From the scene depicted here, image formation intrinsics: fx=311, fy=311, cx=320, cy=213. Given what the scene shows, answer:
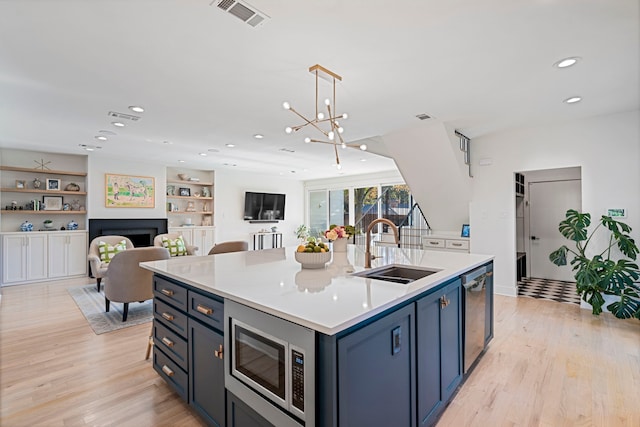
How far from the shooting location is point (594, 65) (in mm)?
2676

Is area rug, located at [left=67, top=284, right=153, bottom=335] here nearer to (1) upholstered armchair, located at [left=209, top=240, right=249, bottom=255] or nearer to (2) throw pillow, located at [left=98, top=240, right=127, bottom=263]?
(2) throw pillow, located at [left=98, top=240, right=127, bottom=263]

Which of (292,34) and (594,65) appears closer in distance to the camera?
(292,34)

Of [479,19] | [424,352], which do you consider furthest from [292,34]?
[424,352]

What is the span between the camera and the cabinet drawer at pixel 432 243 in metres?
5.81

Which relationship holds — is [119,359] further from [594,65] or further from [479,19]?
[594,65]

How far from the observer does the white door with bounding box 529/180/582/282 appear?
231 inches

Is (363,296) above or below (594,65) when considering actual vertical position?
below

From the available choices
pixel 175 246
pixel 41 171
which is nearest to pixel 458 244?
pixel 175 246


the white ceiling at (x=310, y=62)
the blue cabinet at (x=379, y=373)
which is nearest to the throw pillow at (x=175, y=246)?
the white ceiling at (x=310, y=62)

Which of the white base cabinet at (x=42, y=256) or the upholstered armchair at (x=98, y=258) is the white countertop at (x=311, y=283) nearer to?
the upholstered armchair at (x=98, y=258)

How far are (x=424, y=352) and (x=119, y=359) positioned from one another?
266 centimetres

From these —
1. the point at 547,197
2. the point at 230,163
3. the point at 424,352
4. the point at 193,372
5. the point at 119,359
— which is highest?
the point at 230,163

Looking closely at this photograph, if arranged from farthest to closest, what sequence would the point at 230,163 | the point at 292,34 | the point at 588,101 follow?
the point at 230,163
the point at 588,101
the point at 292,34

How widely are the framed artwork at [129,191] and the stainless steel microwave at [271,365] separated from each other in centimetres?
657
